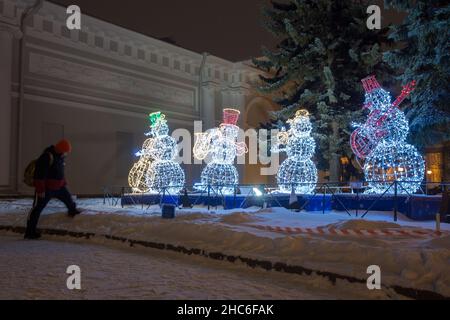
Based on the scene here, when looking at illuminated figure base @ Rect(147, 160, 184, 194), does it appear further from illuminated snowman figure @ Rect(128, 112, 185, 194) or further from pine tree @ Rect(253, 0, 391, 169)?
pine tree @ Rect(253, 0, 391, 169)

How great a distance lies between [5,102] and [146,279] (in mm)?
17998

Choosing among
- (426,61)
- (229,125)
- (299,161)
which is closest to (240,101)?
(229,125)

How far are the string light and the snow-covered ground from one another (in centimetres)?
442

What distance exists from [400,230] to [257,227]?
9.04ft

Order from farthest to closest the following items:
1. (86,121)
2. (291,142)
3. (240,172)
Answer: (240,172)
(86,121)
(291,142)

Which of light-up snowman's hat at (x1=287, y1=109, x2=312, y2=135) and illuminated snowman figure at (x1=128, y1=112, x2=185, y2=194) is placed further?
illuminated snowman figure at (x1=128, y1=112, x2=185, y2=194)

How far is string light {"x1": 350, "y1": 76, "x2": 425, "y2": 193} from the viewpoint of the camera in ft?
47.5

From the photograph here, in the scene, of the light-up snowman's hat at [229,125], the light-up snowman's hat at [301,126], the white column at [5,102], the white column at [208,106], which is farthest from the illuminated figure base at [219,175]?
the white column at [208,106]

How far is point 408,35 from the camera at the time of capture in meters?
17.0

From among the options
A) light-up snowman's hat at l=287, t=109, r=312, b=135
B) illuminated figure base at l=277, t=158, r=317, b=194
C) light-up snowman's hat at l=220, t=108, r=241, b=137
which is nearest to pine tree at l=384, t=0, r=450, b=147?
light-up snowman's hat at l=287, t=109, r=312, b=135

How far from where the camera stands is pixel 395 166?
579 inches
